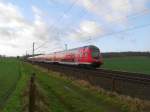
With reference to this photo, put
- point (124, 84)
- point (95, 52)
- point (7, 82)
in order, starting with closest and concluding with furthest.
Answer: point (124, 84), point (7, 82), point (95, 52)

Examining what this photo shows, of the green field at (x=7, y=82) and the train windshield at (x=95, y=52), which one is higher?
the train windshield at (x=95, y=52)

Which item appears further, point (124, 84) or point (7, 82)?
point (7, 82)

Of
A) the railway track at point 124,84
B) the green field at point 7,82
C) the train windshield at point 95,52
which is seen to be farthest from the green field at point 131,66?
the railway track at point 124,84

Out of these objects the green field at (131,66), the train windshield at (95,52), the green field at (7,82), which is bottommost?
the green field at (7,82)

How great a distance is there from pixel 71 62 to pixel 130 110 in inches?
1480

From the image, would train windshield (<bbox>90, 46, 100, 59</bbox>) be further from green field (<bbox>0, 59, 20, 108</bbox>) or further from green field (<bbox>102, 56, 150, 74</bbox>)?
green field (<bbox>0, 59, 20, 108</bbox>)

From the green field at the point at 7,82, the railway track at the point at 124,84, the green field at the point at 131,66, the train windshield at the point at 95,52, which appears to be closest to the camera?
the railway track at the point at 124,84

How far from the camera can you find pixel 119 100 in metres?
18.3

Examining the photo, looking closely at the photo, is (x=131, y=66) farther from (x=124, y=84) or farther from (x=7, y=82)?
(x=124, y=84)

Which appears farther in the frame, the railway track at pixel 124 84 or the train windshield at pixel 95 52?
the train windshield at pixel 95 52

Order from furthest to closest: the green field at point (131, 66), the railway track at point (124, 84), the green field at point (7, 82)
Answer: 1. the green field at point (131, 66)
2. the green field at point (7, 82)
3. the railway track at point (124, 84)

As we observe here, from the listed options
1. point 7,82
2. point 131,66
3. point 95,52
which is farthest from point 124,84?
point 131,66

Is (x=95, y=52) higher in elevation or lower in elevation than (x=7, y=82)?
higher

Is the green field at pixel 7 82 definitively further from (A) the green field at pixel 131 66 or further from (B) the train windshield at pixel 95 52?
(A) the green field at pixel 131 66
